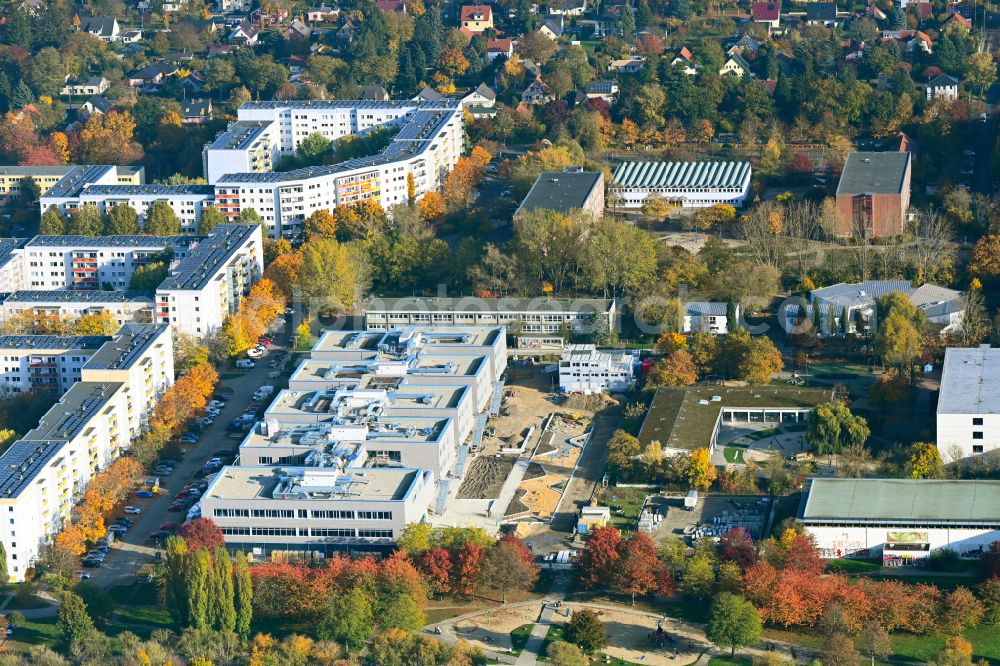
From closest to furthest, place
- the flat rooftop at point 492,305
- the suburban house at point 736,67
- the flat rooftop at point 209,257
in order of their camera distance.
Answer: the flat rooftop at point 209,257
the flat rooftop at point 492,305
the suburban house at point 736,67

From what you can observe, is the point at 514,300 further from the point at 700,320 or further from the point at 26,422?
the point at 26,422

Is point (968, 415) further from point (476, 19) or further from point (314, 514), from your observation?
point (476, 19)

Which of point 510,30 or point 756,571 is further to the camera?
point 510,30

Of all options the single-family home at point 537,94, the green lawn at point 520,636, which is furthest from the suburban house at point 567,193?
the green lawn at point 520,636

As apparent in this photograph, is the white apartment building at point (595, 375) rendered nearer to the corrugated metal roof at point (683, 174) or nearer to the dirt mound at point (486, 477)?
the dirt mound at point (486, 477)

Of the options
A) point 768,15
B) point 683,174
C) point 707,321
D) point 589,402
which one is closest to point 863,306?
point 707,321

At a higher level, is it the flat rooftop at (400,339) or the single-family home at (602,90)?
the flat rooftop at (400,339)

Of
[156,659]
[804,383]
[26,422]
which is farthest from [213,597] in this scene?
[804,383]
